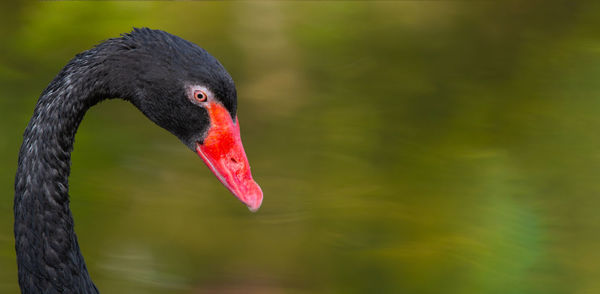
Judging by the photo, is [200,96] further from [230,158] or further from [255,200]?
[255,200]

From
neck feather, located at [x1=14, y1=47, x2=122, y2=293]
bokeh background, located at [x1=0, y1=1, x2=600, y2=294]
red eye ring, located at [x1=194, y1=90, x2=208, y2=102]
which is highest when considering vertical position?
bokeh background, located at [x1=0, y1=1, x2=600, y2=294]

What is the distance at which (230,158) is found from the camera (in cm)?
191

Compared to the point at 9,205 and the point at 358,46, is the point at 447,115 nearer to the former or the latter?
the point at 358,46

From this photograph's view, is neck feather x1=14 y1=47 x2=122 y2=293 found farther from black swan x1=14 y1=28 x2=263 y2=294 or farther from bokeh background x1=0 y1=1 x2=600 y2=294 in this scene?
bokeh background x1=0 y1=1 x2=600 y2=294

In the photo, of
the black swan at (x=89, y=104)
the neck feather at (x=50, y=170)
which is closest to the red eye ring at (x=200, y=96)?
the black swan at (x=89, y=104)

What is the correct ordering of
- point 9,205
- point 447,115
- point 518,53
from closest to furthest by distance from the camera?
1. point 9,205
2. point 447,115
3. point 518,53

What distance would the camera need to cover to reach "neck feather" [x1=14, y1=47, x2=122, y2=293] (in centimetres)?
181

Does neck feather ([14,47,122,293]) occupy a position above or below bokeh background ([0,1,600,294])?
below

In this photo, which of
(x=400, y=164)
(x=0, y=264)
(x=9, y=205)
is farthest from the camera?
(x=400, y=164)

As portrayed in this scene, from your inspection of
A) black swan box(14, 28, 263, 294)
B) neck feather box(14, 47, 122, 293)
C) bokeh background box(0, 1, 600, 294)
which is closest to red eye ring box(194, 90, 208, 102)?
black swan box(14, 28, 263, 294)

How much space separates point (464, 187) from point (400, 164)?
1.03 feet

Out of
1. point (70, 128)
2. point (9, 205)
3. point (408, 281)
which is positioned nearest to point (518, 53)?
point (408, 281)

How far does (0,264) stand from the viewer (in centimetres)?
322

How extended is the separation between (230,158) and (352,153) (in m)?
2.02
